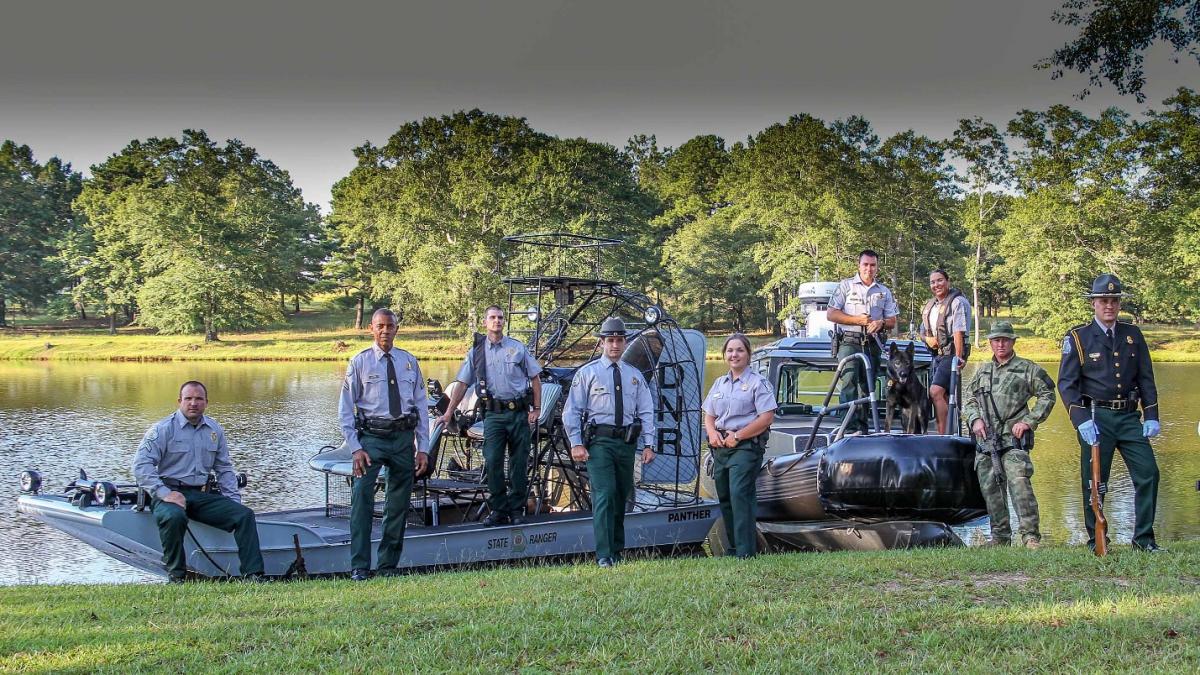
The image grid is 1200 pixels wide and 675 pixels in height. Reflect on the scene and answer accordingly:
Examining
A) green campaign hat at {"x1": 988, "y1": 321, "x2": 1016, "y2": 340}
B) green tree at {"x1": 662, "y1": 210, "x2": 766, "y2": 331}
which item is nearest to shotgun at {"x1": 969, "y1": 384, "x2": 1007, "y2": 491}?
green campaign hat at {"x1": 988, "y1": 321, "x2": 1016, "y2": 340}

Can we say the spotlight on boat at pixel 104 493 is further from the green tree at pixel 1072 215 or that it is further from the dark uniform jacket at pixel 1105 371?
the green tree at pixel 1072 215

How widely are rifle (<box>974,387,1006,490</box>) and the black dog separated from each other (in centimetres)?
190

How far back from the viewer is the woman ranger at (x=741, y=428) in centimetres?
861

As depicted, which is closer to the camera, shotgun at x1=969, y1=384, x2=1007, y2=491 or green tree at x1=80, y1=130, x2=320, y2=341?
shotgun at x1=969, y1=384, x2=1007, y2=491

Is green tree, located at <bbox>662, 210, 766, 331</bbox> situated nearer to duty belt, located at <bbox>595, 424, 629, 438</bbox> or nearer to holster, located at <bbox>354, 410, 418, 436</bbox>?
duty belt, located at <bbox>595, 424, 629, 438</bbox>

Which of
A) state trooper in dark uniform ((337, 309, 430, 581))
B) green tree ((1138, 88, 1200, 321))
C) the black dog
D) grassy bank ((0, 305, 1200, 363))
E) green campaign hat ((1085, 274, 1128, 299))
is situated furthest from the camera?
grassy bank ((0, 305, 1200, 363))

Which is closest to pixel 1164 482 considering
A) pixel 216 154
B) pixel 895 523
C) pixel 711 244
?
pixel 895 523

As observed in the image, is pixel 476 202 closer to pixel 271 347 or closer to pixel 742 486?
pixel 271 347

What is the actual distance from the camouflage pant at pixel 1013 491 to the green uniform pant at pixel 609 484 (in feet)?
9.86

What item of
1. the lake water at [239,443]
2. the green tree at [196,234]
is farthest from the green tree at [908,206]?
the green tree at [196,234]

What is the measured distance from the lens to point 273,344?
5309 cm

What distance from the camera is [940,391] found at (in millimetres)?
10734

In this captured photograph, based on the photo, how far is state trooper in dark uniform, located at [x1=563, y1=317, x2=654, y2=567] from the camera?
8.94 metres

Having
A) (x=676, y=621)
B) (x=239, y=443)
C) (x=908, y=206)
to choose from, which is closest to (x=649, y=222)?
(x=908, y=206)
